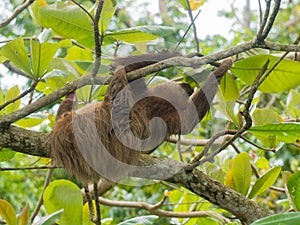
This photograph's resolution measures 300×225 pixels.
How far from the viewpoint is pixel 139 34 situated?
2.28m

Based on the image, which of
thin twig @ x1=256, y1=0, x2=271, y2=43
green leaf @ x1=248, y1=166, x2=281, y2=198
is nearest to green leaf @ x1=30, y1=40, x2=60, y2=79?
thin twig @ x1=256, y1=0, x2=271, y2=43

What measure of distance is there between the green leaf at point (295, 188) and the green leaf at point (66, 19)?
113cm

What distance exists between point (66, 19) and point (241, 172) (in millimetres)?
1096

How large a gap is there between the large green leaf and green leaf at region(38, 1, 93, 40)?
74 centimetres

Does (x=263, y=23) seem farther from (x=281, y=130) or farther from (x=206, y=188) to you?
(x=206, y=188)

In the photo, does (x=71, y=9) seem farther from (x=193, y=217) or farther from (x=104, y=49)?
(x=193, y=217)

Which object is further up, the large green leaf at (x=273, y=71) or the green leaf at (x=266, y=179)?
the large green leaf at (x=273, y=71)

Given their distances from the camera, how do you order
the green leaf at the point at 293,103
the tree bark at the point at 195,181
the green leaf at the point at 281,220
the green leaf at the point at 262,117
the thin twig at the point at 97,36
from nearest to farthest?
the green leaf at the point at 281,220 → the thin twig at the point at 97,36 → the tree bark at the point at 195,181 → the green leaf at the point at 262,117 → the green leaf at the point at 293,103

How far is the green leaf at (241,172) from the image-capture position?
229 centimetres

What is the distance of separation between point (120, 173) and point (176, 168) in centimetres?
→ 36

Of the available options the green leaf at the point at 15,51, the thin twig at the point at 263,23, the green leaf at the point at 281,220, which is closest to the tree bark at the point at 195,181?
the green leaf at the point at 15,51

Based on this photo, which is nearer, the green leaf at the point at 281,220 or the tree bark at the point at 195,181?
the green leaf at the point at 281,220

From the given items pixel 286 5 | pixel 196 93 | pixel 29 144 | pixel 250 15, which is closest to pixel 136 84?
pixel 196 93

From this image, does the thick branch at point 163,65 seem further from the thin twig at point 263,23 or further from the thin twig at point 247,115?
the thin twig at point 247,115
